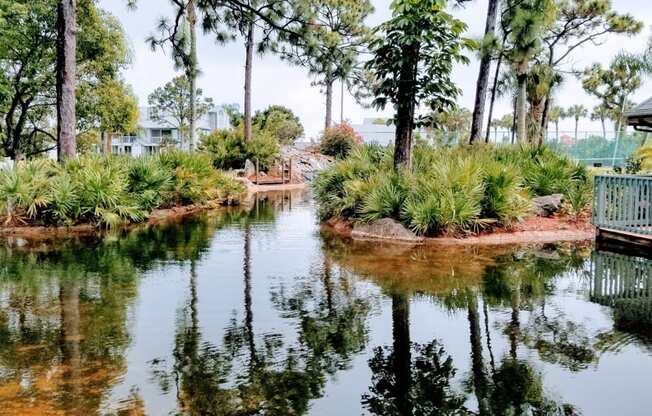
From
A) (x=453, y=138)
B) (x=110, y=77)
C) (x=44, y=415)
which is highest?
(x=110, y=77)

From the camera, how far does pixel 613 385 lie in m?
4.67

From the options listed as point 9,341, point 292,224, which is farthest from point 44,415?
point 292,224

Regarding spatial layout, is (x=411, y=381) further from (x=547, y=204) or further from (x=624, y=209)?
(x=547, y=204)

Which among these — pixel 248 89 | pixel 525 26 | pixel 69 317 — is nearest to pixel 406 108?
pixel 525 26

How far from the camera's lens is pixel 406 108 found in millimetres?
14344

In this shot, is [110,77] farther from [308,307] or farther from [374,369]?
[374,369]

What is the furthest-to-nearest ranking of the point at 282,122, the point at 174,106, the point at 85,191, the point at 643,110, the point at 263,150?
the point at 174,106 → the point at 282,122 → the point at 263,150 → the point at 85,191 → the point at 643,110

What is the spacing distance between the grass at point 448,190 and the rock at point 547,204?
262 mm

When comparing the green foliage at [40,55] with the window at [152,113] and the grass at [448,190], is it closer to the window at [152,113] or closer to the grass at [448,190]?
the grass at [448,190]

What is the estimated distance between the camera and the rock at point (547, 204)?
45.6 ft

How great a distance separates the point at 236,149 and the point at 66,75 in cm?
1487

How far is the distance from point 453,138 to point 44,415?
30.1 metres

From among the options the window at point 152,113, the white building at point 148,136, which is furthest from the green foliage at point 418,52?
the window at point 152,113

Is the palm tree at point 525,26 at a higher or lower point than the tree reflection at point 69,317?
higher
